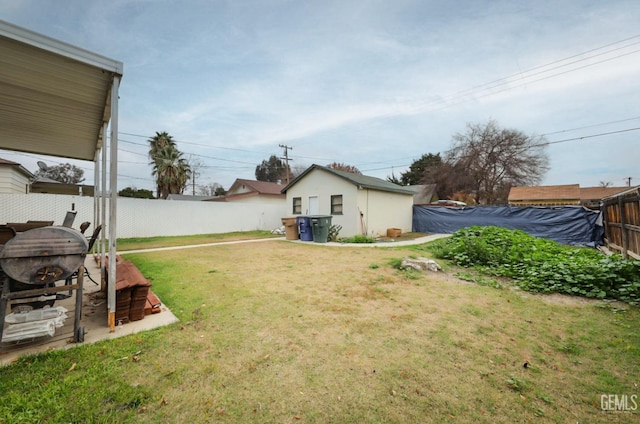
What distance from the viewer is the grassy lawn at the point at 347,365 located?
5.54 ft

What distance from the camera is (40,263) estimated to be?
2.45 meters

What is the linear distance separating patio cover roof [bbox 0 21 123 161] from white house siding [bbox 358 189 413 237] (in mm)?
10096

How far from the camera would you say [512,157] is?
24719 millimetres

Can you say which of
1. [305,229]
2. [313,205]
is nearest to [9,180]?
[305,229]

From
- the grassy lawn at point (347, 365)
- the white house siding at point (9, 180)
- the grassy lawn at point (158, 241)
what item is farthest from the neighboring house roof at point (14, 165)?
the grassy lawn at point (347, 365)

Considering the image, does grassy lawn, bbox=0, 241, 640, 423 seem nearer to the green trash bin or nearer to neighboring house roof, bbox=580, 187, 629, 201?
the green trash bin

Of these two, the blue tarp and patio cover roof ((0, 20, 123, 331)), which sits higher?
patio cover roof ((0, 20, 123, 331))

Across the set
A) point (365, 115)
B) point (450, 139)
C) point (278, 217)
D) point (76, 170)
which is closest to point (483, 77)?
point (365, 115)

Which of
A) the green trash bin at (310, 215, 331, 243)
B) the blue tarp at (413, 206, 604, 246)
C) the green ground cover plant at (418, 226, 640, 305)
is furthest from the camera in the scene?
the green trash bin at (310, 215, 331, 243)

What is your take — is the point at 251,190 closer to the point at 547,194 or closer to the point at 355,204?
the point at 355,204

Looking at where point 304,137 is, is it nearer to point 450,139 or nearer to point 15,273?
point 450,139

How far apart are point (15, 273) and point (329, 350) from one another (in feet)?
10.1

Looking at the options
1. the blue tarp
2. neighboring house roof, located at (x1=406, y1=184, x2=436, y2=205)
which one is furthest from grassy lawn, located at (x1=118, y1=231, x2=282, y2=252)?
neighboring house roof, located at (x1=406, y1=184, x2=436, y2=205)

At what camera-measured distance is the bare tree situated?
2427 cm
